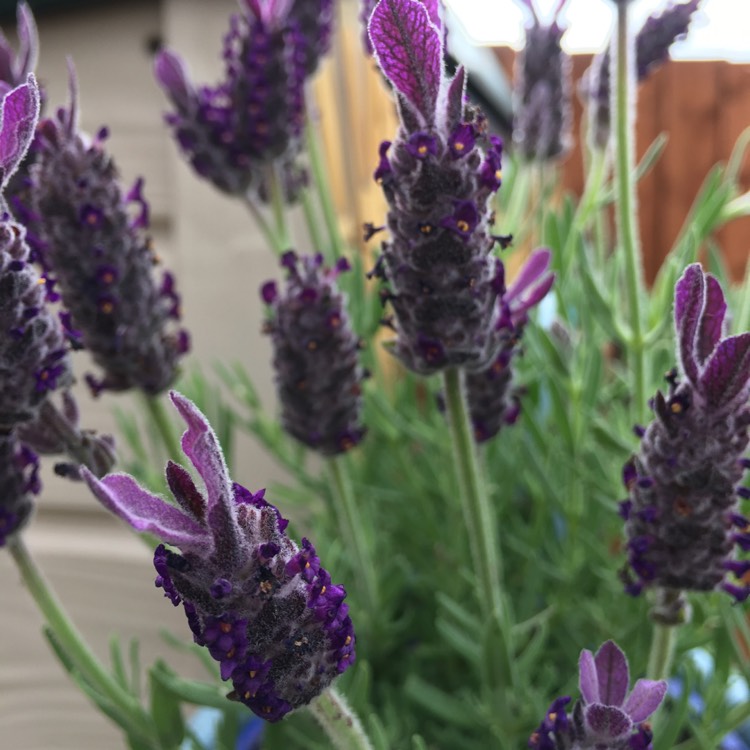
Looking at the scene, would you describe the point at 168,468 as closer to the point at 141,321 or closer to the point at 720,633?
the point at 141,321

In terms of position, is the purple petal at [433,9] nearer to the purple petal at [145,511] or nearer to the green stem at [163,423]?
the purple petal at [145,511]

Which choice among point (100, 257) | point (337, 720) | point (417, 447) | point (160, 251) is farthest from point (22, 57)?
point (160, 251)

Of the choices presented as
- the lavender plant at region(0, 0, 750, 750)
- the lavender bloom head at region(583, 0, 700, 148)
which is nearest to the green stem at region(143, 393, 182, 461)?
the lavender plant at region(0, 0, 750, 750)

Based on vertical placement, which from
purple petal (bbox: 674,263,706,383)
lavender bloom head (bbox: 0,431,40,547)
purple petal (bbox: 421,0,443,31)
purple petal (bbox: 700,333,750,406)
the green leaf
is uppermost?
purple petal (bbox: 421,0,443,31)

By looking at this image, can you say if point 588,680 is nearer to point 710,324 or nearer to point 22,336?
point 710,324

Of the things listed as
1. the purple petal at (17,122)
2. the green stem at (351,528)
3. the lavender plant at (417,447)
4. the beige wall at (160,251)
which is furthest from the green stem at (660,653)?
the beige wall at (160,251)

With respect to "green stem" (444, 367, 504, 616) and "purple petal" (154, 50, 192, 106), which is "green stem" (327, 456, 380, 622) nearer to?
"green stem" (444, 367, 504, 616)
